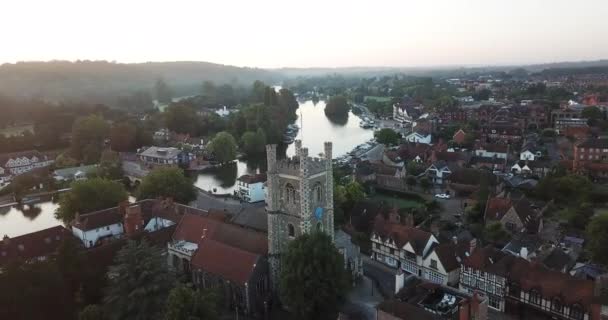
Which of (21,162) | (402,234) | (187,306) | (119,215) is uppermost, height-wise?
(187,306)

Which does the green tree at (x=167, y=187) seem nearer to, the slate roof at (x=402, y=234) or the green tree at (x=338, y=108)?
the slate roof at (x=402, y=234)

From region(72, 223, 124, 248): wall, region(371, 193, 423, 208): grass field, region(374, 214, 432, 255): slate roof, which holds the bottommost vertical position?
region(371, 193, 423, 208): grass field

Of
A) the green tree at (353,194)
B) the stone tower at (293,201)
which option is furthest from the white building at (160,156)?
the stone tower at (293,201)

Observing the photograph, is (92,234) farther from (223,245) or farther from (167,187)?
(223,245)

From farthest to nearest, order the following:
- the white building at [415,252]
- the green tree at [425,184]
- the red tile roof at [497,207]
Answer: the green tree at [425,184] → the red tile roof at [497,207] → the white building at [415,252]

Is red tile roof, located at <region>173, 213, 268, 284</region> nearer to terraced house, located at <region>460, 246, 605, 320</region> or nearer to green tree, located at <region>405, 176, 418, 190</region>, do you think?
terraced house, located at <region>460, 246, 605, 320</region>

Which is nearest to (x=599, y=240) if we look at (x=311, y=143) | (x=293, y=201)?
(x=293, y=201)

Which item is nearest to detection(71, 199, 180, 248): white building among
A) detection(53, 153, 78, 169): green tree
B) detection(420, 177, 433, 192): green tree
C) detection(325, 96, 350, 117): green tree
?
detection(420, 177, 433, 192): green tree
